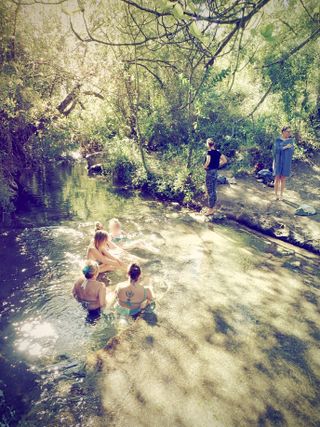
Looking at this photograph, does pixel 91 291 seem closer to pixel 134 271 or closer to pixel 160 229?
pixel 134 271

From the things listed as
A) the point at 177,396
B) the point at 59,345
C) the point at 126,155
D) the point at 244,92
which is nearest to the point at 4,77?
the point at 126,155

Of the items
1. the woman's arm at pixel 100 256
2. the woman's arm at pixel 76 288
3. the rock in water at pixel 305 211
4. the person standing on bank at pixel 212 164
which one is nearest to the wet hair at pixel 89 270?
the woman's arm at pixel 76 288

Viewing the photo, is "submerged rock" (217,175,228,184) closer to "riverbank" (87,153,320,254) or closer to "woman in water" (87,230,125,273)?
"riverbank" (87,153,320,254)

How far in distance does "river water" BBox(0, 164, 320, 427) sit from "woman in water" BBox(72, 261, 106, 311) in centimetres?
23

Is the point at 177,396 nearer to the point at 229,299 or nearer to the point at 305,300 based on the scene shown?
the point at 229,299

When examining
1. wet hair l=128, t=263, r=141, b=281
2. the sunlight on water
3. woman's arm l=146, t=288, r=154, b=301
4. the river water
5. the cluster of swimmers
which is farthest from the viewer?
woman's arm l=146, t=288, r=154, b=301

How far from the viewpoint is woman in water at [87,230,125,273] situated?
290 inches

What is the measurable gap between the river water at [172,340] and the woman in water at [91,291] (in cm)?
23

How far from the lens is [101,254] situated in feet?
24.2

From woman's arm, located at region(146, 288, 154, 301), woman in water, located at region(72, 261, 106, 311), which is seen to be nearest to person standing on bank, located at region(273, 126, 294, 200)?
woman's arm, located at region(146, 288, 154, 301)

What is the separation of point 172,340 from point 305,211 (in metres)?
6.72

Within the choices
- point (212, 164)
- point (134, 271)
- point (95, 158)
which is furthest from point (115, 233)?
point (95, 158)

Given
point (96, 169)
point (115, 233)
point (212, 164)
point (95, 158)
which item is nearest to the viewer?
point (115, 233)

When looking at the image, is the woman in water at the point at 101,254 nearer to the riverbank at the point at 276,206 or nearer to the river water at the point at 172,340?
the river water at the point at 172,340
